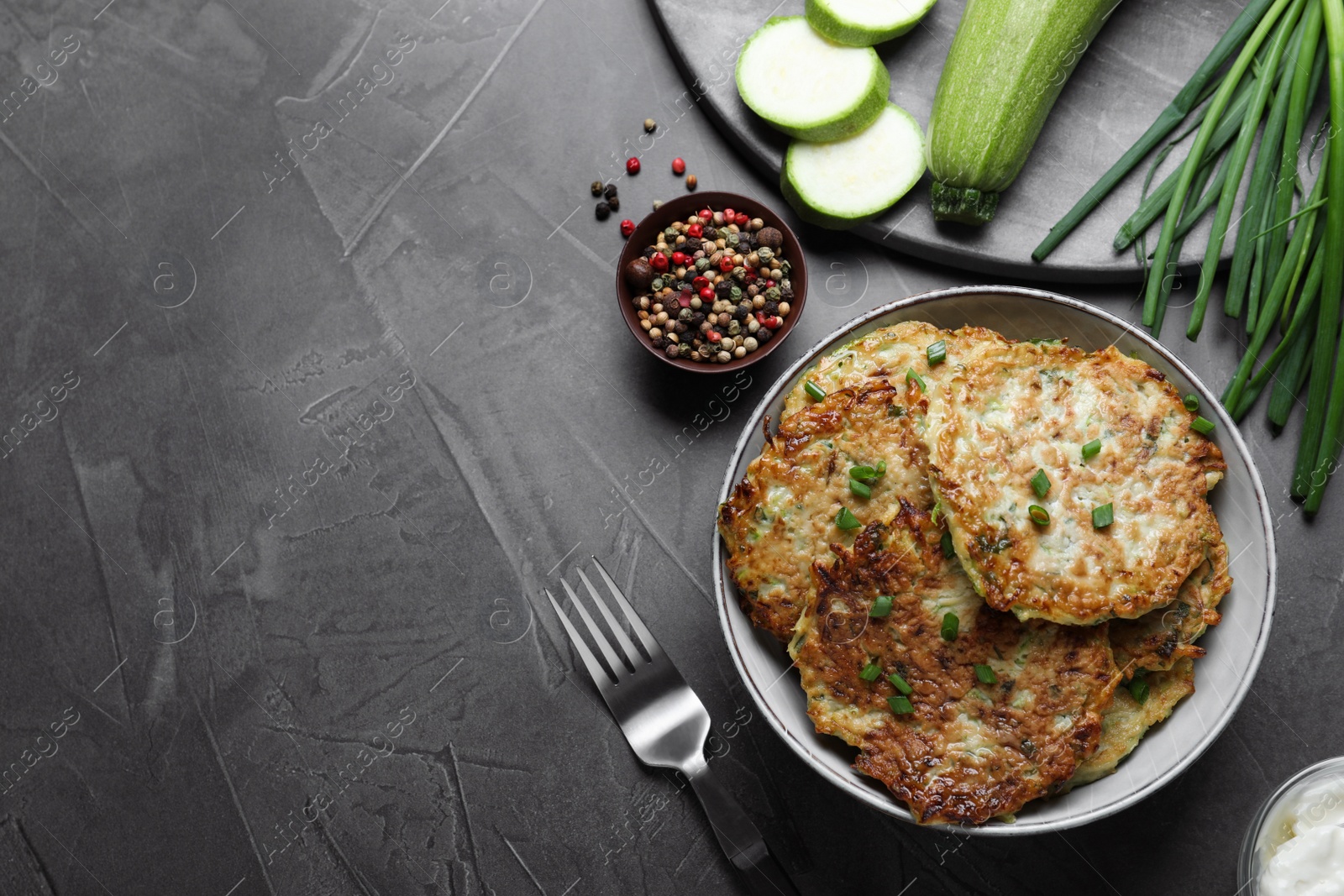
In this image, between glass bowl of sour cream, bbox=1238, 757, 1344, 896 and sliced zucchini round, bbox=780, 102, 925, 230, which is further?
sliced zucchini round, bbox=780, 102, 925, 230

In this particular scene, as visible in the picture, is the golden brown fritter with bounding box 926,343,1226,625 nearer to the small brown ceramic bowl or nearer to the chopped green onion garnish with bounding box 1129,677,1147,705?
the chopped green onion garnish with bounding box 1129,677,1147,705

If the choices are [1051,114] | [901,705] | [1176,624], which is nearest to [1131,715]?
[1176,624]

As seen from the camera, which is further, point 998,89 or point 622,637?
point 622,637

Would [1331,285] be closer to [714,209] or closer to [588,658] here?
[714,209]

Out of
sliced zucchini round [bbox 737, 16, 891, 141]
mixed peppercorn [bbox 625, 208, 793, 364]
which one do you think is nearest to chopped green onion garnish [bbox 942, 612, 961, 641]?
mixed peppercorn [bbox 625, 208, 793, 364]

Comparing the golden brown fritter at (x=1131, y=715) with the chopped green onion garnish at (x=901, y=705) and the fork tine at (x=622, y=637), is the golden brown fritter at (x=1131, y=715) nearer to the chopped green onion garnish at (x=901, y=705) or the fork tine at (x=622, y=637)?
the chopped green onion garnish at (x=901, y=705)

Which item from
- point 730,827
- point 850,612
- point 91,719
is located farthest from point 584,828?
point 91,719
